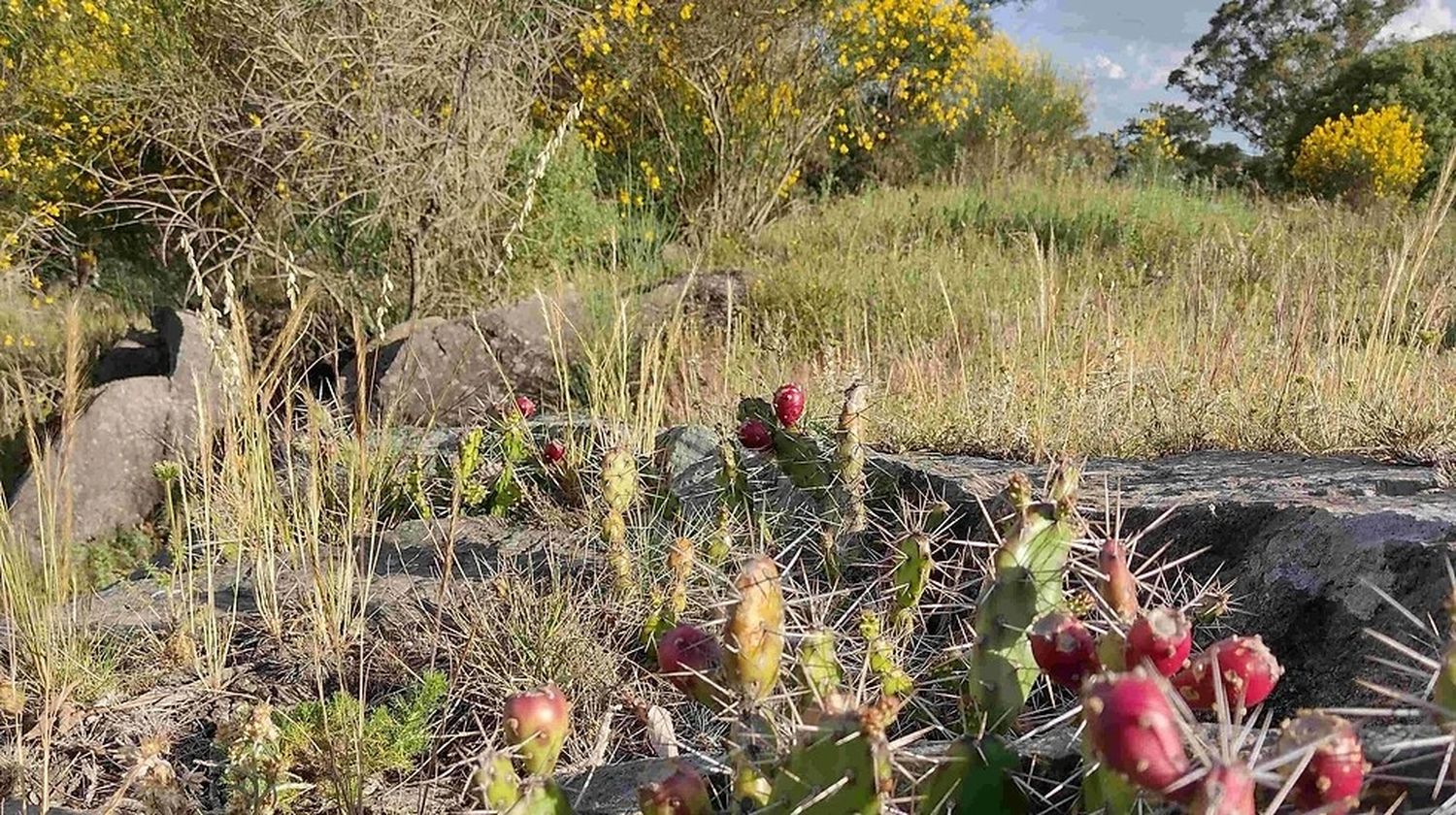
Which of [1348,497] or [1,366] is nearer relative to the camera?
[1348,497]

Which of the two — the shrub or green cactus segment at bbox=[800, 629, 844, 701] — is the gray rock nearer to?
green cactus segment at bbox=[800, 629, 844, 701]

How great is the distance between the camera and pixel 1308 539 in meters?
1.89

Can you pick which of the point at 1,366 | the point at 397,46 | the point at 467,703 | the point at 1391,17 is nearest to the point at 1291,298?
the point at 467,703

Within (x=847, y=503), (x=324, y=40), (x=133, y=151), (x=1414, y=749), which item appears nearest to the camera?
(x=1414, y=749)

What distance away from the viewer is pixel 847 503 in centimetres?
248

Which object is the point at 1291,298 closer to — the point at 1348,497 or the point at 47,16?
the point at 1348,497

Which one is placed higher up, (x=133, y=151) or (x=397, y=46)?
(x=397, y=46)

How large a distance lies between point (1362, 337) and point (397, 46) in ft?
17.2

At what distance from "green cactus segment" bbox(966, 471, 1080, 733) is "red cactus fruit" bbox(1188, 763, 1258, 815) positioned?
54 cm

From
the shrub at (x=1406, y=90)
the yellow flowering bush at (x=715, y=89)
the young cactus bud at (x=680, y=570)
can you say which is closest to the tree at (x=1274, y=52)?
the shrub at (x=1406, y=90)

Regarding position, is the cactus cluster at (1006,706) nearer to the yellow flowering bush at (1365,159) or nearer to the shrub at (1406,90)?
the yellow flowering bush at (1365,159)

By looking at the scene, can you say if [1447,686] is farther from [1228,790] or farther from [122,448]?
[122,448]

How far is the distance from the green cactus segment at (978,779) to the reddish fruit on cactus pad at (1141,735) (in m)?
0.28

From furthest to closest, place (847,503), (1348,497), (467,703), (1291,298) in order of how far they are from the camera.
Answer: (1291,298), (847,503), (467,703), (1348,497)
